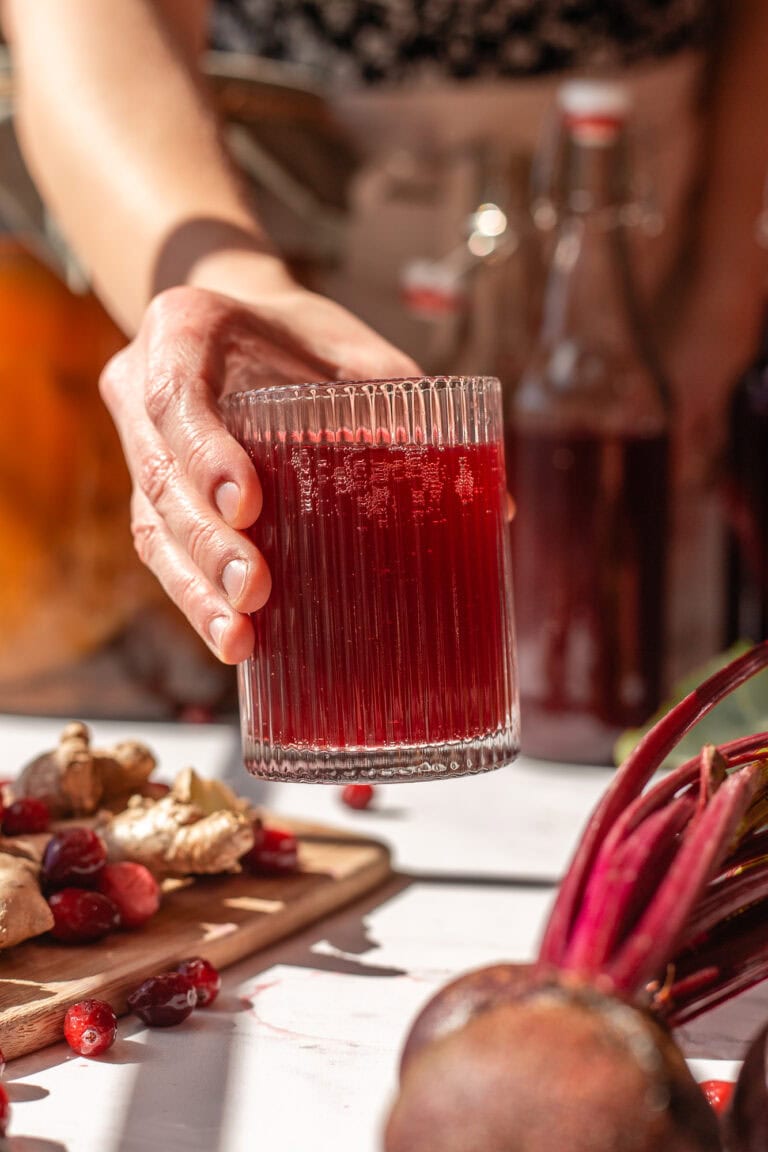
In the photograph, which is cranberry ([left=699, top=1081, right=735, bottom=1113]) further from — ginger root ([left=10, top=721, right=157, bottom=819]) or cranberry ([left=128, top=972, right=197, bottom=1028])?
ginger root ([left=10, top=721, right=157, bottom=819])

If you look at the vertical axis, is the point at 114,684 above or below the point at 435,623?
below

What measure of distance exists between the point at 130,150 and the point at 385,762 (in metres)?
0.87

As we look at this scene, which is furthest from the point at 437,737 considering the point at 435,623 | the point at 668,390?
the point at 668,390

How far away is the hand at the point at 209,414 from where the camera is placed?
1.04 m

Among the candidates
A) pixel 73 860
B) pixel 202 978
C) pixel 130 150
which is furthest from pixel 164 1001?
pixel 130 150

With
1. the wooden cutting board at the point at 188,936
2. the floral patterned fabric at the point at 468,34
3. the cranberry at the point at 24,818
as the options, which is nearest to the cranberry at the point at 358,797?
the wooden cutting board at the point at 188,936

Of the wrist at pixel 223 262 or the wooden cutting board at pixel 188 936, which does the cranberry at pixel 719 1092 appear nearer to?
the wooden cutting board at pixel 188 936

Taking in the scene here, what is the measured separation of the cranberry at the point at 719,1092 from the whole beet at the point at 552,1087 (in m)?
0.17

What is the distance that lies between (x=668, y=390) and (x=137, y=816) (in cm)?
107

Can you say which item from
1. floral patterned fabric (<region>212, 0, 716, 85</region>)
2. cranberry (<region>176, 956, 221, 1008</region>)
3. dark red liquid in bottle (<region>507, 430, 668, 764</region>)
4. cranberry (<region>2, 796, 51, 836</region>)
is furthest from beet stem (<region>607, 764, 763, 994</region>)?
floral patterned fabric (<region>212, 0, 716, 85</region>)

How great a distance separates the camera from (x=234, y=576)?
40.4 inches

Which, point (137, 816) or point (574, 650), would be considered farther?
point (574, 650)

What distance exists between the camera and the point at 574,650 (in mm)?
1905

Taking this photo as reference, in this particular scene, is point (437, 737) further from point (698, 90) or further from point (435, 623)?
point (698, 90)
